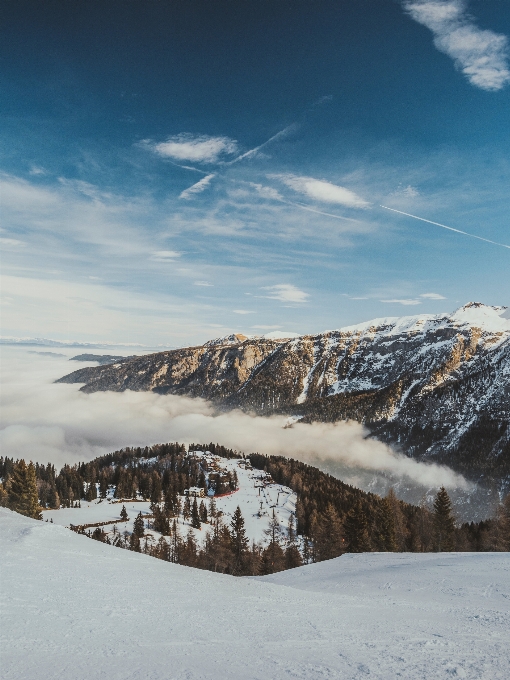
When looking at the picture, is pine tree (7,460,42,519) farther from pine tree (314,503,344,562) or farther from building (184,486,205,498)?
building (184,486,205,498)

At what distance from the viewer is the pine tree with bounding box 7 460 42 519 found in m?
82.6

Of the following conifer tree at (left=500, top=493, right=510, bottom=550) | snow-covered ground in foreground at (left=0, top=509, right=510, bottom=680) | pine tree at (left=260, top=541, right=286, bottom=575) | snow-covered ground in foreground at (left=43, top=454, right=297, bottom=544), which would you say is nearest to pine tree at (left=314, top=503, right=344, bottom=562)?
pine tree at (left=260, top=541, right=286, bottom=575)

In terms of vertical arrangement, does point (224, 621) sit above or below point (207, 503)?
above

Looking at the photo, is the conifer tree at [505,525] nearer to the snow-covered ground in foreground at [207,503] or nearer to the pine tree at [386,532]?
the pine tree at [386,532]

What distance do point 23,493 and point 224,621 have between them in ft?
292

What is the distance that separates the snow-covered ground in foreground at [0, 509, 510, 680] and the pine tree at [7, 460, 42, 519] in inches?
2872

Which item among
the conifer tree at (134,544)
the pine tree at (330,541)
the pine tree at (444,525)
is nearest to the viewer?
the pine tree at (330,541)

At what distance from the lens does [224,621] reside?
41.4 ft

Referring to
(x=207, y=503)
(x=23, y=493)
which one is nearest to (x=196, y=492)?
(x=207, y=503)

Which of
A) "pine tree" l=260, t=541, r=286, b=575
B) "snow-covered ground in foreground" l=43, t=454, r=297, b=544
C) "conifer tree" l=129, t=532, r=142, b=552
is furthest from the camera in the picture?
"snow-covered ground in foreground" l=43, t=454, r=297, b=544

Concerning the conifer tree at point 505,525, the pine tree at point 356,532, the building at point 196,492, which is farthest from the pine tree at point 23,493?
the building at point 196,492

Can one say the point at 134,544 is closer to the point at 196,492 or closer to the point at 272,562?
the point at 272,562

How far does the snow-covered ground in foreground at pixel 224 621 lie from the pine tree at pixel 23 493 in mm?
72960

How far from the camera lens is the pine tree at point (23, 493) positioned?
8262 centimetres
